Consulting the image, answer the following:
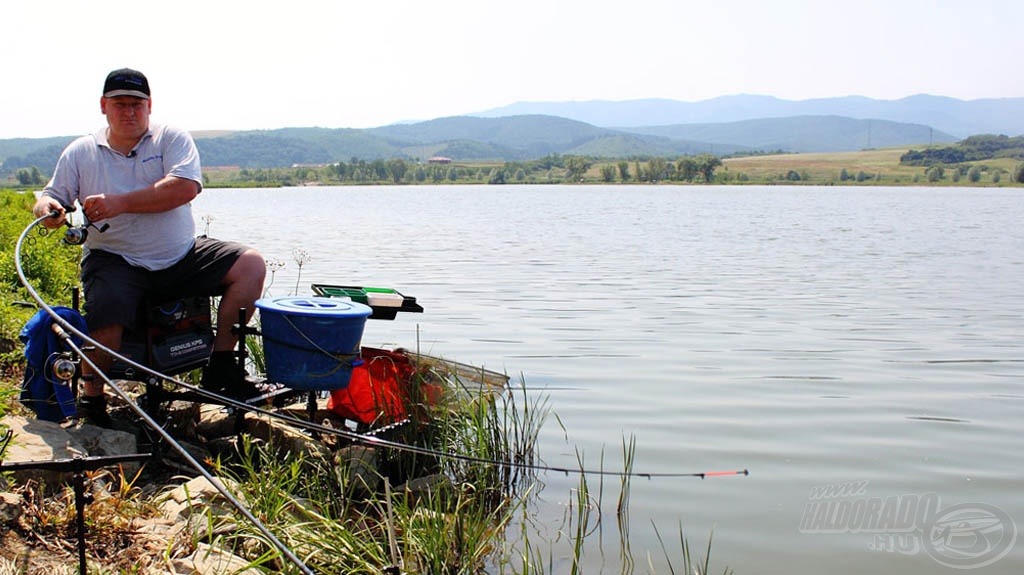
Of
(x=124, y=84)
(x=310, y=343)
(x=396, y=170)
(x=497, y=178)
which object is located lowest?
(x=497, y=178)

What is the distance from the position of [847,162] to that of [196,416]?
145961 mm

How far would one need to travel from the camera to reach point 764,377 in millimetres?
9602

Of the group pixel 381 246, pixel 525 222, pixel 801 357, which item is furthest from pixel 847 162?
pixel 801 357

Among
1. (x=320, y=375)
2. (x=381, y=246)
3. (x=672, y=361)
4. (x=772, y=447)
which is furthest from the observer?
(x=381, y=246)

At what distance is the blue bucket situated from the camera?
531 cm

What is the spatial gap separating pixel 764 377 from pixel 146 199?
6360 millimetres

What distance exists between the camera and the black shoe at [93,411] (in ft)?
17.9

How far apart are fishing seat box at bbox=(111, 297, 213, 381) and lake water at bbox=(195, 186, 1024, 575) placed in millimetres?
1829

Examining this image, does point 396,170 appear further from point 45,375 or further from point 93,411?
point 45,375

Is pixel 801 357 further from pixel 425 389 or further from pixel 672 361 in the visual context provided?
pixel 425 389

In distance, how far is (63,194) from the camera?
17.9ft

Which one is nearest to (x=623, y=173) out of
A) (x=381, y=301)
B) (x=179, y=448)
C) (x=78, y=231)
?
(x=381, y=301)

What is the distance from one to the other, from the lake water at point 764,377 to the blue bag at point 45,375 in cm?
273

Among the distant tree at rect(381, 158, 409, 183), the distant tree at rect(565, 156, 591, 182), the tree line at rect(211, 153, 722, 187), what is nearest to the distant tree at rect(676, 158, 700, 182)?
the tree line at rect(211, 153, 722, 187)
